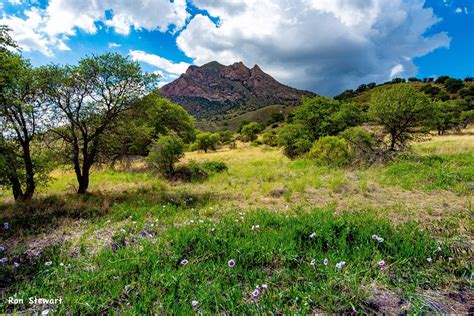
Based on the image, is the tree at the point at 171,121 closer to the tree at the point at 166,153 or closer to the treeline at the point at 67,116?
the tree at the point at 166,153

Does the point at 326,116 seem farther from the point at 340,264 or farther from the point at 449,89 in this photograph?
the point at 449,89

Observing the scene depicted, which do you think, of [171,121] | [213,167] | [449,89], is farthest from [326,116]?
[449,89]

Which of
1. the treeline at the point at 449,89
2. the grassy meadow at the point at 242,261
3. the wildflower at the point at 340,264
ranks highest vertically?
the treeline at the point at 449,89

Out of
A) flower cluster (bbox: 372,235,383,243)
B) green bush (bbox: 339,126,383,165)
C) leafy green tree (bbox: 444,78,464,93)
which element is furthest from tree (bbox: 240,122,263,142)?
leafy green tree (bbox: 444,78,464,93)

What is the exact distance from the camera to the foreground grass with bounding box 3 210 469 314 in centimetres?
297

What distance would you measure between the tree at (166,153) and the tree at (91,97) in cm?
421

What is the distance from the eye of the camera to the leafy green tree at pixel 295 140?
2322cm

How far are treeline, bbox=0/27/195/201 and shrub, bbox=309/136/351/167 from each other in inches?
471

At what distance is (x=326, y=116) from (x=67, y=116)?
76.6ft

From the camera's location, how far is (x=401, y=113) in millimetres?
17859

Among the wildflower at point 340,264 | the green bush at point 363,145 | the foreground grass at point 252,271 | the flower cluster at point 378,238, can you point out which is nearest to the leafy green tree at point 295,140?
the green bush at point 363,145

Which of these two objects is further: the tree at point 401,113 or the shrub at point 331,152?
the tree at point 401,113

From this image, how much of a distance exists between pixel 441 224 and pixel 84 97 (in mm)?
12583

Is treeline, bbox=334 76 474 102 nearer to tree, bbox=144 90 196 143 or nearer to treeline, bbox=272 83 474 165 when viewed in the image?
treeline, bbox=272 83 474 165
